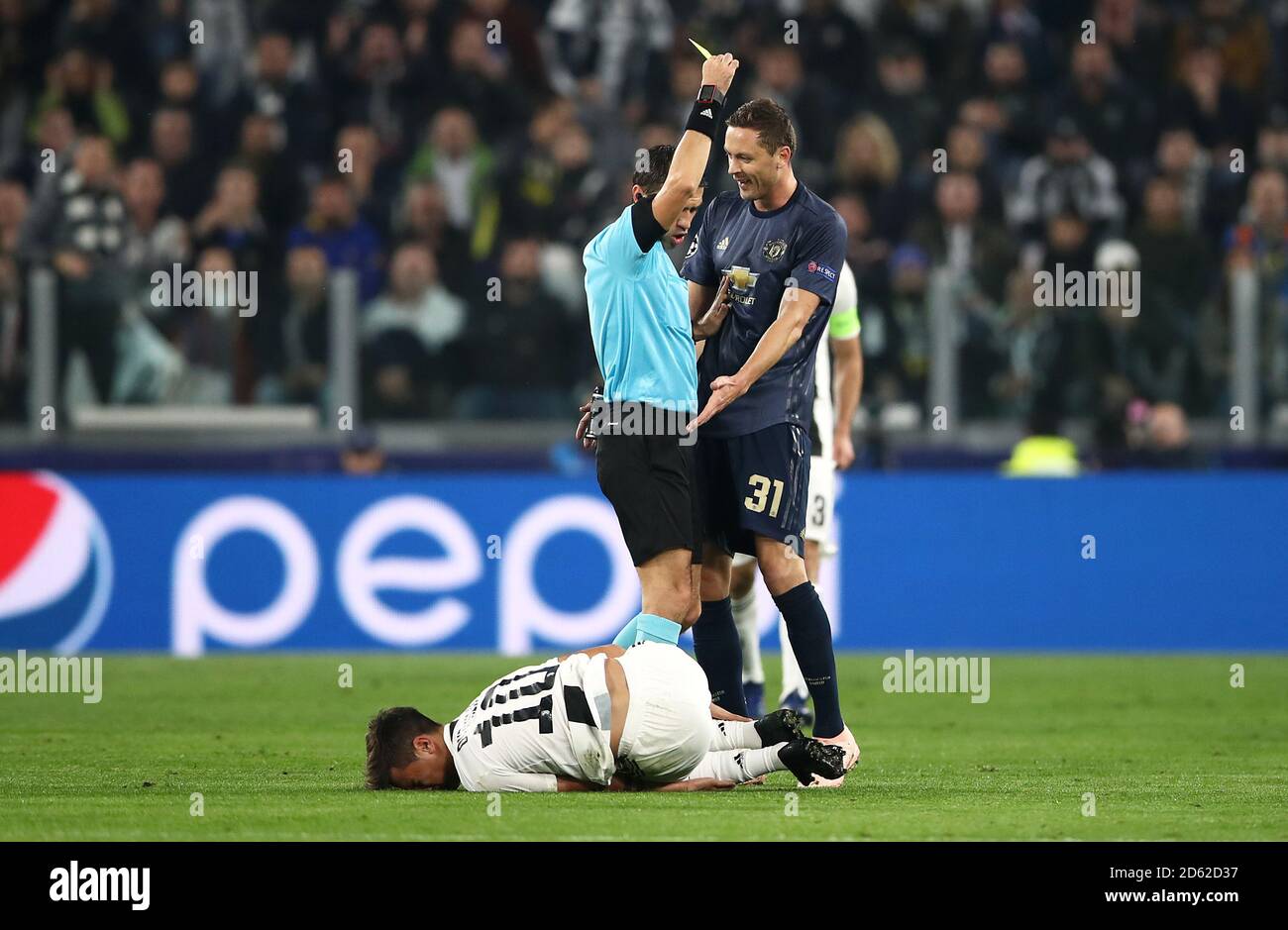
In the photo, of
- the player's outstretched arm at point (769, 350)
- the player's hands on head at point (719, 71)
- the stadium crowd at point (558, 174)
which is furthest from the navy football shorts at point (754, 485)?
the stadium crowd at point (558, 174)

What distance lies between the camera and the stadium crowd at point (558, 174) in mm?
15117

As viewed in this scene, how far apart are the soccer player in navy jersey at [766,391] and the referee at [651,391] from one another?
0.65 ft

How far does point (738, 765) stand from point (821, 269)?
202cm

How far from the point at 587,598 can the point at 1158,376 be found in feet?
15.4

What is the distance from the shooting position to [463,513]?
1451 cm

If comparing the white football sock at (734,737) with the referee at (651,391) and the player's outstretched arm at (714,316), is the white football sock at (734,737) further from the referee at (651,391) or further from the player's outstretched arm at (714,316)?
the player's outstretched arm at (714,316)

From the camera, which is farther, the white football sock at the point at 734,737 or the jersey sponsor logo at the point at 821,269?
the jersey sponsor logo at the point at 821,269

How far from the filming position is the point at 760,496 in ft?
27.3

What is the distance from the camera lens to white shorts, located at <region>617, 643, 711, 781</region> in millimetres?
7543

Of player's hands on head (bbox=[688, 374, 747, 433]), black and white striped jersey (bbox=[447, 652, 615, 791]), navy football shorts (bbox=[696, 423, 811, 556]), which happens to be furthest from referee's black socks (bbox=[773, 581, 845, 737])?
black and white striped jersey (bbox=[447, 652, 615, 791])

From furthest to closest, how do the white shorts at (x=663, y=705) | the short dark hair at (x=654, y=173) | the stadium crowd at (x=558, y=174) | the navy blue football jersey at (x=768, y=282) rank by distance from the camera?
the stadium crowd at (x=558, y=174)
the navy blue football jersey at (x=768, y=282)
the short dark hair at (x=654, y=173)
the white shorts at (x=663, y=705)

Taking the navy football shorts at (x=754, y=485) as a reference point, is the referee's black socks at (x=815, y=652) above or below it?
below
